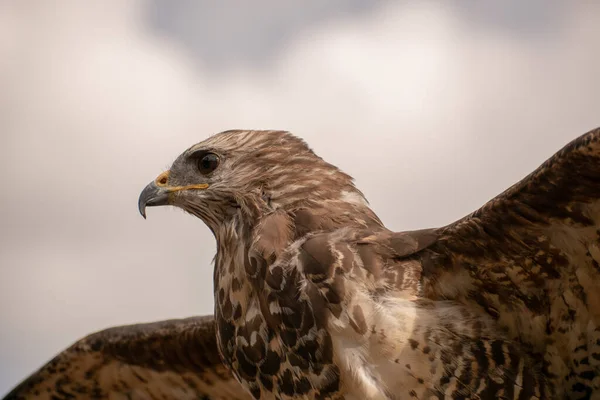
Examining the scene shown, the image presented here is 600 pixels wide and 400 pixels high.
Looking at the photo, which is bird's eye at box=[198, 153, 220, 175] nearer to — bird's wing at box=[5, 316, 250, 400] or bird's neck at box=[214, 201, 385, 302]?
bird's neck at box=[214, 201, 385, 302]

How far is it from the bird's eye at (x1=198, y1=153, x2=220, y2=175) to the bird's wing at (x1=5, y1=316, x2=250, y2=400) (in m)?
1.89

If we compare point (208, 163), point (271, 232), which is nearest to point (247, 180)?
point (208, 163)

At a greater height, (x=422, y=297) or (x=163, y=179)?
(x=163, y=179)

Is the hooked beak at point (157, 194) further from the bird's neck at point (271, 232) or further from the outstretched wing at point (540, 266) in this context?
the outstretched wing at point (540, 266)

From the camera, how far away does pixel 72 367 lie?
9.11 meters

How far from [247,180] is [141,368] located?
3.34 metres

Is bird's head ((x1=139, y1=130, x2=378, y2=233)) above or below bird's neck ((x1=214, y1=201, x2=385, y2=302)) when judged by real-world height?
above

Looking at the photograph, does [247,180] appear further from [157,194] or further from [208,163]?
[157,194]

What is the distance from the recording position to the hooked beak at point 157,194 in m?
7.02

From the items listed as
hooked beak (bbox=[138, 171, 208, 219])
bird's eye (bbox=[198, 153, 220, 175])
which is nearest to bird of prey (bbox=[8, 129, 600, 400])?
bird's eye (bbox=[198, 153, 220, 175])

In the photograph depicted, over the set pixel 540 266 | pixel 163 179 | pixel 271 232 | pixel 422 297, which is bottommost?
pixel 422 297

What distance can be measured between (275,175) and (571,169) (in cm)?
222

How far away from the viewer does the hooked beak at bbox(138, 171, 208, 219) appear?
7.02 meters

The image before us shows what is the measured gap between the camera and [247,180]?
6473mm
